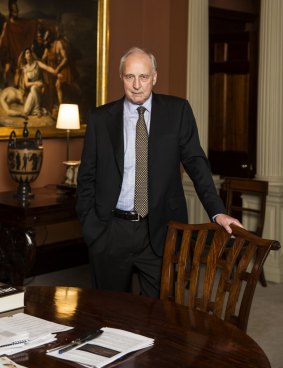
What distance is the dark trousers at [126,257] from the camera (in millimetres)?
3391

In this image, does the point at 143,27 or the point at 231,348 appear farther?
the point at 143,27

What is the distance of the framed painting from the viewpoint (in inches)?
222

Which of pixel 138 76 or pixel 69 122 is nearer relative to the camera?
pixel 138 76

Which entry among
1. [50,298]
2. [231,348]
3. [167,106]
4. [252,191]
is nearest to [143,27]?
[252,191]

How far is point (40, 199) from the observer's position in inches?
212

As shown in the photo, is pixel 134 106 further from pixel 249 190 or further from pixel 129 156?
pixel 249 190

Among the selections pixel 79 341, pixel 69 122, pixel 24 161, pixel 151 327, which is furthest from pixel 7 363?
pixel 69 122

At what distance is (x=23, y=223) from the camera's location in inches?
199

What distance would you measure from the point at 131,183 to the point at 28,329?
135 centimetres

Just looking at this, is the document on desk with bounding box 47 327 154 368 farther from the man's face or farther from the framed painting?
the framed painting

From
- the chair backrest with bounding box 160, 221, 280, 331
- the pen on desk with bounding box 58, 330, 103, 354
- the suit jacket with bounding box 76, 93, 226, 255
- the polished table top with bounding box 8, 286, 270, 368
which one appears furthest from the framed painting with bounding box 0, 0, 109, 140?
the pen on desk with bounding box 58, 330, 103, 354

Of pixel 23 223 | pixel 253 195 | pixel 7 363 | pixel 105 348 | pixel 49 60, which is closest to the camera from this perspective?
pixel 7 363

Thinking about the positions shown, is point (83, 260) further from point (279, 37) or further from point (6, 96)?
point (279, 37)

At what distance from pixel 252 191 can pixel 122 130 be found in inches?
106
